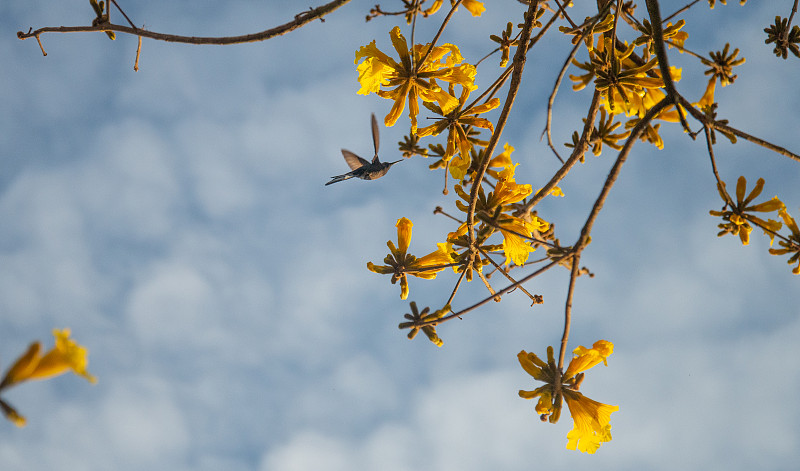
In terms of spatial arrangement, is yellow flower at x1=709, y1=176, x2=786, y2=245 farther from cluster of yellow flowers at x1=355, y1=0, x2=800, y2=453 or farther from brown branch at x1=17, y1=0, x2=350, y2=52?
brown branch at x1=17, y1=0, x2=350, y2=52

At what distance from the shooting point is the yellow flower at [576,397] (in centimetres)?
248

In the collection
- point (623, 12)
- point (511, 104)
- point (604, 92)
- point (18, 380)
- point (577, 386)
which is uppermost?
point (623, 12)

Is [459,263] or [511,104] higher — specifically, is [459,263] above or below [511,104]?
below

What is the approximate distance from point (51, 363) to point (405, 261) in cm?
191

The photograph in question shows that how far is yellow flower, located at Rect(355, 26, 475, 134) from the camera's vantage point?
2947mm

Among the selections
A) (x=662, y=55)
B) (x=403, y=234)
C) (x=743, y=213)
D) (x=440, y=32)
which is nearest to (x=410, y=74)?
(x=440, y=32)

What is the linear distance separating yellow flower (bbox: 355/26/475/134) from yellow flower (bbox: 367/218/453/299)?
1.85 ft

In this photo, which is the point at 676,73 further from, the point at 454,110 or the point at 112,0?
the point at 112,0

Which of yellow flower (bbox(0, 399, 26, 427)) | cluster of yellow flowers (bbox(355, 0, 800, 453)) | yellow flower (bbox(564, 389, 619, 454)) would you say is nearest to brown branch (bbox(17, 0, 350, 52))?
cluster of yellow flowers (bbox(355, 0, 800, 453))

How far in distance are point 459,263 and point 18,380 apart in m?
1.94

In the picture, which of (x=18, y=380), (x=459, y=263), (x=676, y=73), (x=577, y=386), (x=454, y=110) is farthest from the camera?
(x=676, y=73)

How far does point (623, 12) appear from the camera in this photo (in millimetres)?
3303

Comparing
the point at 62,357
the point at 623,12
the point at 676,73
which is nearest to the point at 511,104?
the point at 623,12

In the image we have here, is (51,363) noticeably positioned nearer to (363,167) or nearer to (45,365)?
(45,365)
